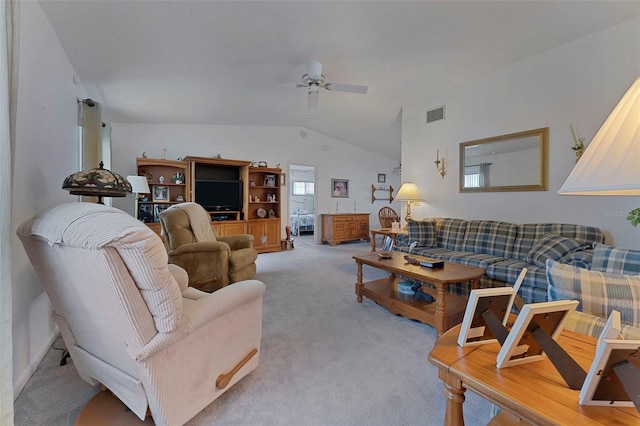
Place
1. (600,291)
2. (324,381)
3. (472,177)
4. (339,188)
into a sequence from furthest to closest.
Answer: (339,188)
(472,177)
(324,381)
(600,291)

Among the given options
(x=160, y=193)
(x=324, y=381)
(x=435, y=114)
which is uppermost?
(x=435, y=114)

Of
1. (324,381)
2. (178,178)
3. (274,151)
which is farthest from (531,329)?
(274,151)

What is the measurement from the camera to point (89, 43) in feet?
8.20

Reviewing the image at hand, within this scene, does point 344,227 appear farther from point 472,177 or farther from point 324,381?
point 324,381

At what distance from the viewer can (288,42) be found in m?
2.83

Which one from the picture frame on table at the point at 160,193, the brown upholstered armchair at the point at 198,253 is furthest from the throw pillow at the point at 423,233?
the picture frame on table at the point at 160,193

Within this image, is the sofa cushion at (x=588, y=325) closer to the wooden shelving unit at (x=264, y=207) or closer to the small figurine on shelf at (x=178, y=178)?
the wooden shelving unit at (x=264, y=207)

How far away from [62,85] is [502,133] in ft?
16.1

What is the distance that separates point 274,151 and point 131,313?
18.5 ft

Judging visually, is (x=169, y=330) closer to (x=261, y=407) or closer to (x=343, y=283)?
(x=261, y=407)

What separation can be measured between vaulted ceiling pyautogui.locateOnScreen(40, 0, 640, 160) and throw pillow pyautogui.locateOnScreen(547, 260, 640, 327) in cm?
240

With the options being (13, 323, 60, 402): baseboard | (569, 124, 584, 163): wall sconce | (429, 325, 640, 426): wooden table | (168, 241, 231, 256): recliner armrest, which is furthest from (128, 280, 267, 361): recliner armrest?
(569, 124, 584, 163): wall sconce

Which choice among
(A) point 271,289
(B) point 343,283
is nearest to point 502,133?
(B) point 343,283

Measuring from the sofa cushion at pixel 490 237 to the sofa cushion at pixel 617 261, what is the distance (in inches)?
56.8
